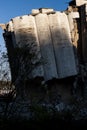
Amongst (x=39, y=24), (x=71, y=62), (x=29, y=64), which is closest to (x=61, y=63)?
(x=71, y=62)

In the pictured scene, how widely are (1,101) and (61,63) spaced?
726 inches

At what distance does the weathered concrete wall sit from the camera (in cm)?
3347

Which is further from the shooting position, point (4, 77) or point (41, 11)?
point (41, 11)

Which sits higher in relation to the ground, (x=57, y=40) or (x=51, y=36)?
(x=51, y=36)

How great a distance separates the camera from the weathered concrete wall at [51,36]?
3347cm

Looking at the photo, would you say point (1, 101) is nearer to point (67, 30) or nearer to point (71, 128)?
point (71, 128)

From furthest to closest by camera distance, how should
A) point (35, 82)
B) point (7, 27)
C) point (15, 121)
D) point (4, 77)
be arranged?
point (7, 27) → point (35, 82) → point (4, 77) → point (15, 121)

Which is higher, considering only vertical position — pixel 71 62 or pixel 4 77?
pixel 4 77

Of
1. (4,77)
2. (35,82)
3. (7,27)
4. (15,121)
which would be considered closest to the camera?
(15,121)

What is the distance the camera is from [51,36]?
113 feet

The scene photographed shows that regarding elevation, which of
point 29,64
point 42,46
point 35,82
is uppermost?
point 29,64

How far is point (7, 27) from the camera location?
3481 cm

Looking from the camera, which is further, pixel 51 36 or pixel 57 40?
pixel 51 36

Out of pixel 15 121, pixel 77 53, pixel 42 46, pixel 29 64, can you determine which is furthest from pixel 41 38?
pixel 15 121
